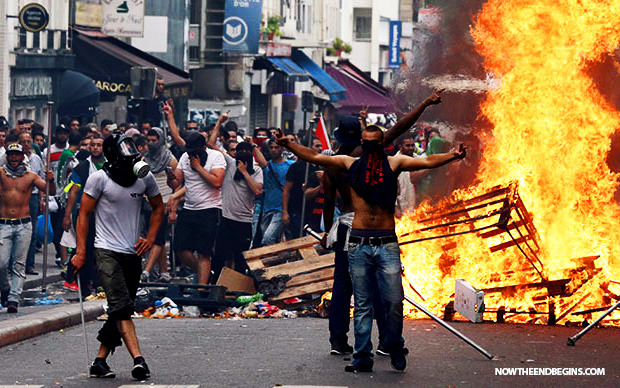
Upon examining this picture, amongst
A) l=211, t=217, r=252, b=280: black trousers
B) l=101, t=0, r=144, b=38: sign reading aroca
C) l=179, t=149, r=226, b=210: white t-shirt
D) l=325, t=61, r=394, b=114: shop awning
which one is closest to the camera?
l=179, t=149, r=226, b=210: white t-shirt

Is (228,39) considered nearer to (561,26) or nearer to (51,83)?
(51,83)

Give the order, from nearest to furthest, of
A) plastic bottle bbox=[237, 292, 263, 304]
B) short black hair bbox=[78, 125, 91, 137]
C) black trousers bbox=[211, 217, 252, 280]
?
1. plastic bottle bbox=[237, 292, 263, 304]
2. black trousers bbox=[211, 217, 252, 280]
3. short black hair bbox=[78, 125, 91, 137]

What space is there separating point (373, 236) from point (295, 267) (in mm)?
4685

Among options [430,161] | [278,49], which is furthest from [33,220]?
[278,49]

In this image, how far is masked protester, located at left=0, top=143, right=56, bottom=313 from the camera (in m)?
13.9

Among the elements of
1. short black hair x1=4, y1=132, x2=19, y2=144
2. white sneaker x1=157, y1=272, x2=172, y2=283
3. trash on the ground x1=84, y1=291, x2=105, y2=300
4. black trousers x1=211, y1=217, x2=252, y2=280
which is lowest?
white sneaker x1=157, y1=272, x2=172, y2=283

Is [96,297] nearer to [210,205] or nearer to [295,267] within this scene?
[210,205]

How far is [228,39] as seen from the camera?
3941 centimetres

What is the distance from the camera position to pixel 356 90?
55.2 m

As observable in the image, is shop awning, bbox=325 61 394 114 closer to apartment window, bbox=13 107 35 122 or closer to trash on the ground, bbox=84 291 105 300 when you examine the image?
apartment window, bbox=13 107 35 122

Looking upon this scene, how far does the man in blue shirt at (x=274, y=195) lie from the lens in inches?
661

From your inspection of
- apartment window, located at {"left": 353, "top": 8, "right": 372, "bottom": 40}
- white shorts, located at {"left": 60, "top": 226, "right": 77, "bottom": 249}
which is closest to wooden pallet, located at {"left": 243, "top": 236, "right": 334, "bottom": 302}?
white shorts, located at {"left": 60, "top": 226, "right": 77, "bottom": 249}

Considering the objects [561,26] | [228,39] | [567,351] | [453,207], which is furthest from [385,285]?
[228,39]

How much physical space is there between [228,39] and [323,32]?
70.3ft
